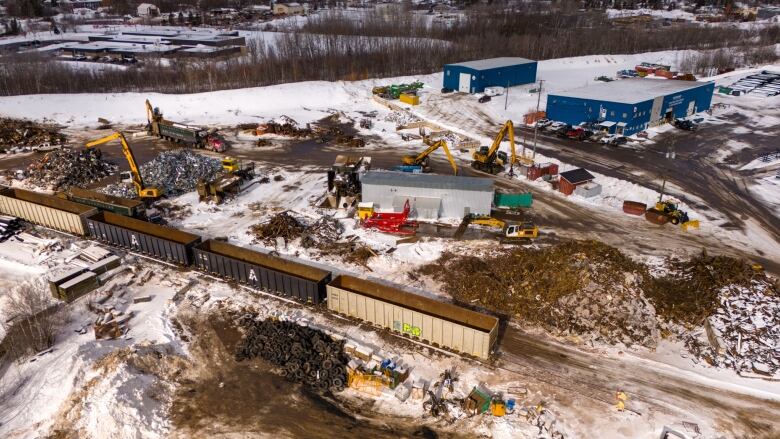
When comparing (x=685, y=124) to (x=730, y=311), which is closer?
(x=730, y=311)

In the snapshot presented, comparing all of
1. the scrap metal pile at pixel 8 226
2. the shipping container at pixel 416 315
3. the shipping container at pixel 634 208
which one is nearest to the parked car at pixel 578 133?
the shipping container at pixel 634 208

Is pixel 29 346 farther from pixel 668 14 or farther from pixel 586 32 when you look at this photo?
pixel 668 14

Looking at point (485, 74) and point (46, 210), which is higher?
point (485, 74)

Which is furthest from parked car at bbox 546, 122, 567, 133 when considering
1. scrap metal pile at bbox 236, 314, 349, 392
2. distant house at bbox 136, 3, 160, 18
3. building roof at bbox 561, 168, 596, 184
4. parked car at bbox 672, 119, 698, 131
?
distant house at bbox 136, 3, 160, 18

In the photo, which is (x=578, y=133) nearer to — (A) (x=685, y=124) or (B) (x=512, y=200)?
(A) (x=685, y=124)

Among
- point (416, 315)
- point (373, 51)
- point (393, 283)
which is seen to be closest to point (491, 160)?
point (393, 283)

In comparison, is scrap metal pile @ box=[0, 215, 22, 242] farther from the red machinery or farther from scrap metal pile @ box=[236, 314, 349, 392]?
the red machinery

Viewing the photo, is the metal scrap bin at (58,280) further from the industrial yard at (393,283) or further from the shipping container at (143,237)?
the shipping container at (143,237)
